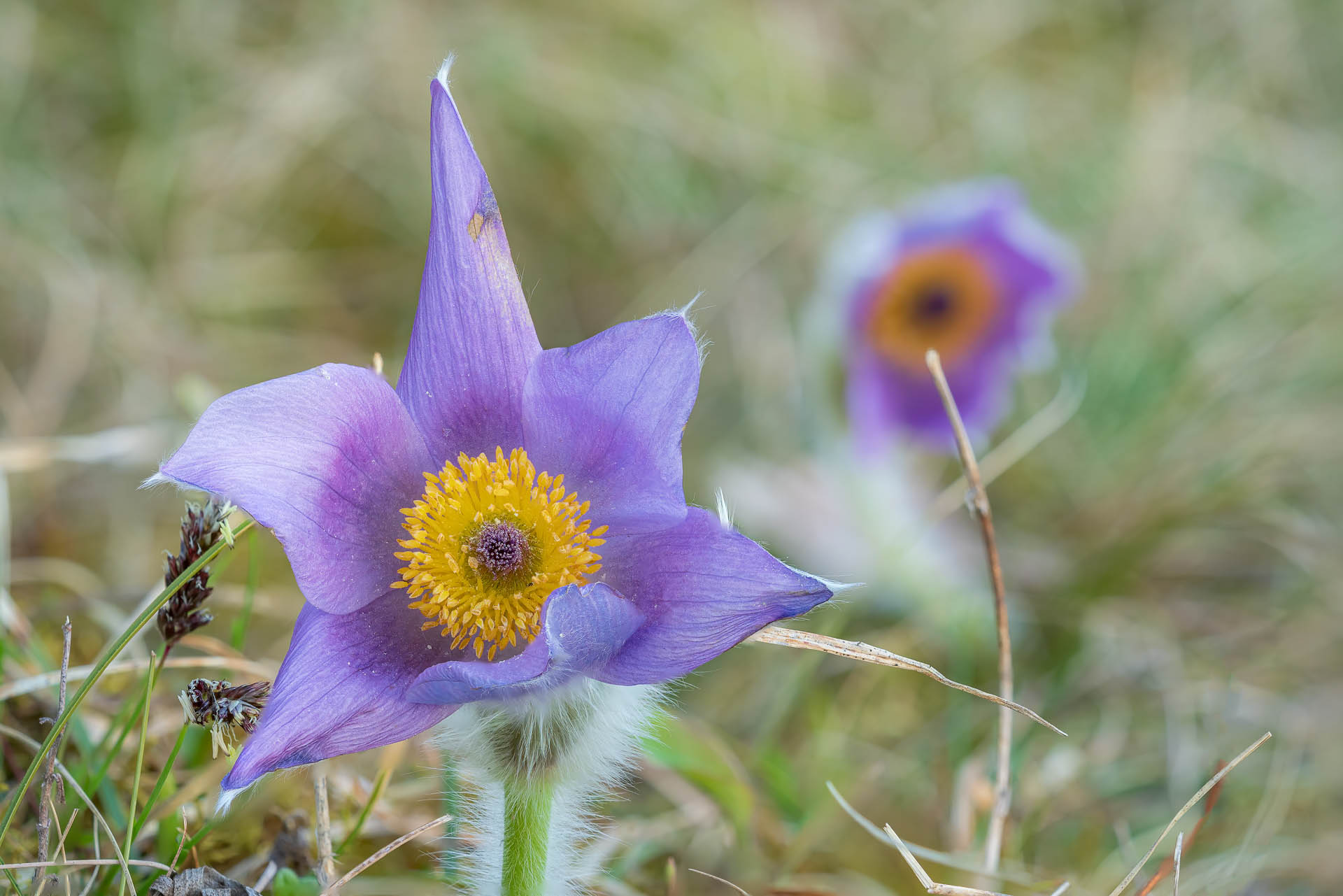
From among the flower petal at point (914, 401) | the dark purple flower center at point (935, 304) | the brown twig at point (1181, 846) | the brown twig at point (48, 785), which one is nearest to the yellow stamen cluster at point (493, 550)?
the brown twig at point (48, 785)

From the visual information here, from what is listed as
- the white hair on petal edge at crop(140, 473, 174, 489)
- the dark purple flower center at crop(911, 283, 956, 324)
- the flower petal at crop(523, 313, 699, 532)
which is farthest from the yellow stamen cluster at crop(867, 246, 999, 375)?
the white hair on petal edge at crop(140, 473, 174, 489)

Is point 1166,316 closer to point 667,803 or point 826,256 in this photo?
point 826,256

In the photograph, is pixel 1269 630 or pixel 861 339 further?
pixel 861 339

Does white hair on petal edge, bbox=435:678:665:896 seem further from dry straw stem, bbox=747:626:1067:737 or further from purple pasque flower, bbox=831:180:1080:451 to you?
purple pasque flower, bbox=831:180:1080:451

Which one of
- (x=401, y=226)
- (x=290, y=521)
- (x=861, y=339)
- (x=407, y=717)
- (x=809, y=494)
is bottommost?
(x=407, y=717)

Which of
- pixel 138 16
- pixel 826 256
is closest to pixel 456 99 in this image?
pixel 138 16

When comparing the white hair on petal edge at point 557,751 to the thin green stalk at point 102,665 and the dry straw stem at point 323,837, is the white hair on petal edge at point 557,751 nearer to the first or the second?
the dry straw stem at point 323,837
